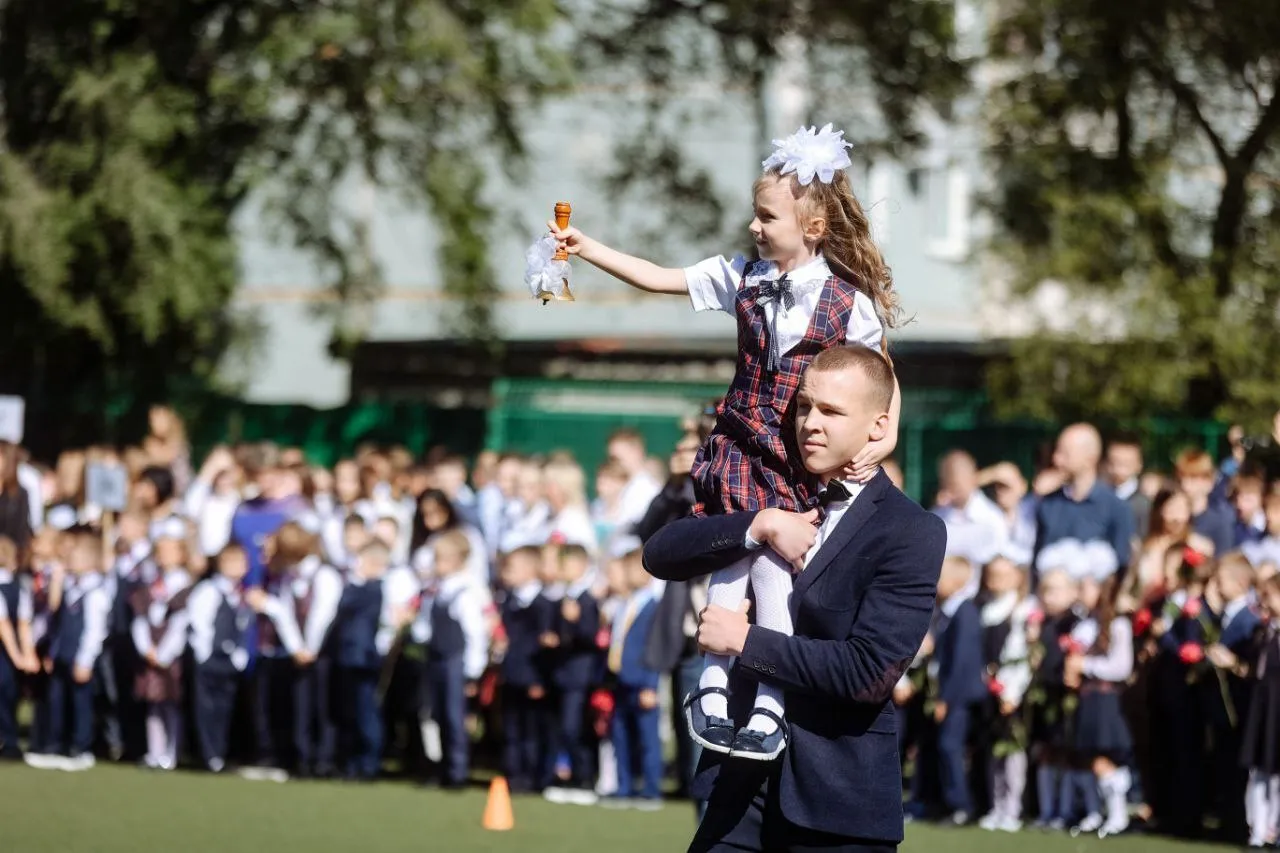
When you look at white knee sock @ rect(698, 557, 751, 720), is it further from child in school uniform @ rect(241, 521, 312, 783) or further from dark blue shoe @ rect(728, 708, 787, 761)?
child in school uniform @ rect(241, 521, 312, 783)

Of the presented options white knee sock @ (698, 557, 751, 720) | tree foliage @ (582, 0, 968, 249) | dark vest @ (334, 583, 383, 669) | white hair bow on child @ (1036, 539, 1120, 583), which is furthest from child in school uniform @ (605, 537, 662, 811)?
tree foliage @ (582, 0, 968, 249)

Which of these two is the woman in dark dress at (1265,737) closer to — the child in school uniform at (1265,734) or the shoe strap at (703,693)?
the child in school uniform at (1265,734)

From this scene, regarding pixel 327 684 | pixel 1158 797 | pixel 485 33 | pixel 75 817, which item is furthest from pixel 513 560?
pixel 485 33

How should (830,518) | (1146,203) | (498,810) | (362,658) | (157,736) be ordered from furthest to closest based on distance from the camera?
(1146,203) → (157,736) → (362,658) → (498,810) → (830,518)

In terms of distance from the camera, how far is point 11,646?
1364 cm

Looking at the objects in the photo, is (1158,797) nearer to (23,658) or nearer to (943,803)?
(943,803)

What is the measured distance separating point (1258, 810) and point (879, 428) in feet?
22.6

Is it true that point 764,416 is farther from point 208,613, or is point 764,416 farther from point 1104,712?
point 208,613

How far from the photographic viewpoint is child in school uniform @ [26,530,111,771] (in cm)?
1349

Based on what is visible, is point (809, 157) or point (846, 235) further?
point (846, 235)

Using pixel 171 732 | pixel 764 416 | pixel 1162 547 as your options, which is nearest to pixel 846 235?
pixel 764 416

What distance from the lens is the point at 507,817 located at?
35.2 ft

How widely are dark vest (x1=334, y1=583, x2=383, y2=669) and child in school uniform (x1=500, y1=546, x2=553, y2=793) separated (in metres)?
0.86

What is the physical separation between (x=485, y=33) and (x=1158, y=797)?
10.2 m
